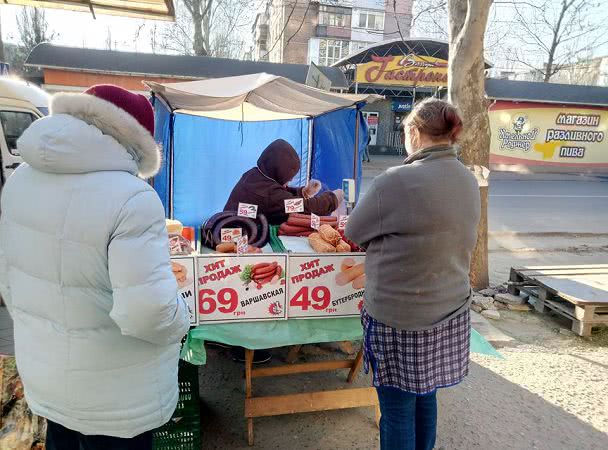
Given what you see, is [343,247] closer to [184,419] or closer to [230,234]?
[230,234]

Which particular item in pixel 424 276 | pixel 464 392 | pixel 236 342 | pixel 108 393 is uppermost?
pixel 424 276

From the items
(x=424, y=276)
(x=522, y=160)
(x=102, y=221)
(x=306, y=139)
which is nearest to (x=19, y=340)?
(x=102, y=221)

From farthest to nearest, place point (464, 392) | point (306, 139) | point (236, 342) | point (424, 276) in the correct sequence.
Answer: point (306, 139) → point (464, 392) → point (236, 342) → point (424, 276)

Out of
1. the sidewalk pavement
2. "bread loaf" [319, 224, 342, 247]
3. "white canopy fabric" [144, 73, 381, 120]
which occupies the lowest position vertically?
the sidewalk pavement

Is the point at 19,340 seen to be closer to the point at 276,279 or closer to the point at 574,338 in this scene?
the point at 276,279

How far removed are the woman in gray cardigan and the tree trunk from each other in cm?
303

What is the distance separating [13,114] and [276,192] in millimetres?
6435

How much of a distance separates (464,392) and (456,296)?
177 cm

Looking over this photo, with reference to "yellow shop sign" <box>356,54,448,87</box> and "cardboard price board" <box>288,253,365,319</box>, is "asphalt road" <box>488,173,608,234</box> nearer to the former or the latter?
"yellow shop sign" <box>356,54,448,87</box>

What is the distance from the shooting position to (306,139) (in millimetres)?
5430

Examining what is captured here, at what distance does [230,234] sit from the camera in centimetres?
264

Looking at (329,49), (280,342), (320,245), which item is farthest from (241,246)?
(329,49)

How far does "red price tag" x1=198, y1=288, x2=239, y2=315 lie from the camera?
2.28 m

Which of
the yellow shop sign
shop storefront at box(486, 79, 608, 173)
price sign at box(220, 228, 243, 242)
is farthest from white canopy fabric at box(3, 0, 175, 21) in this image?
shop storefront at box(486, 79, 608, 173)
